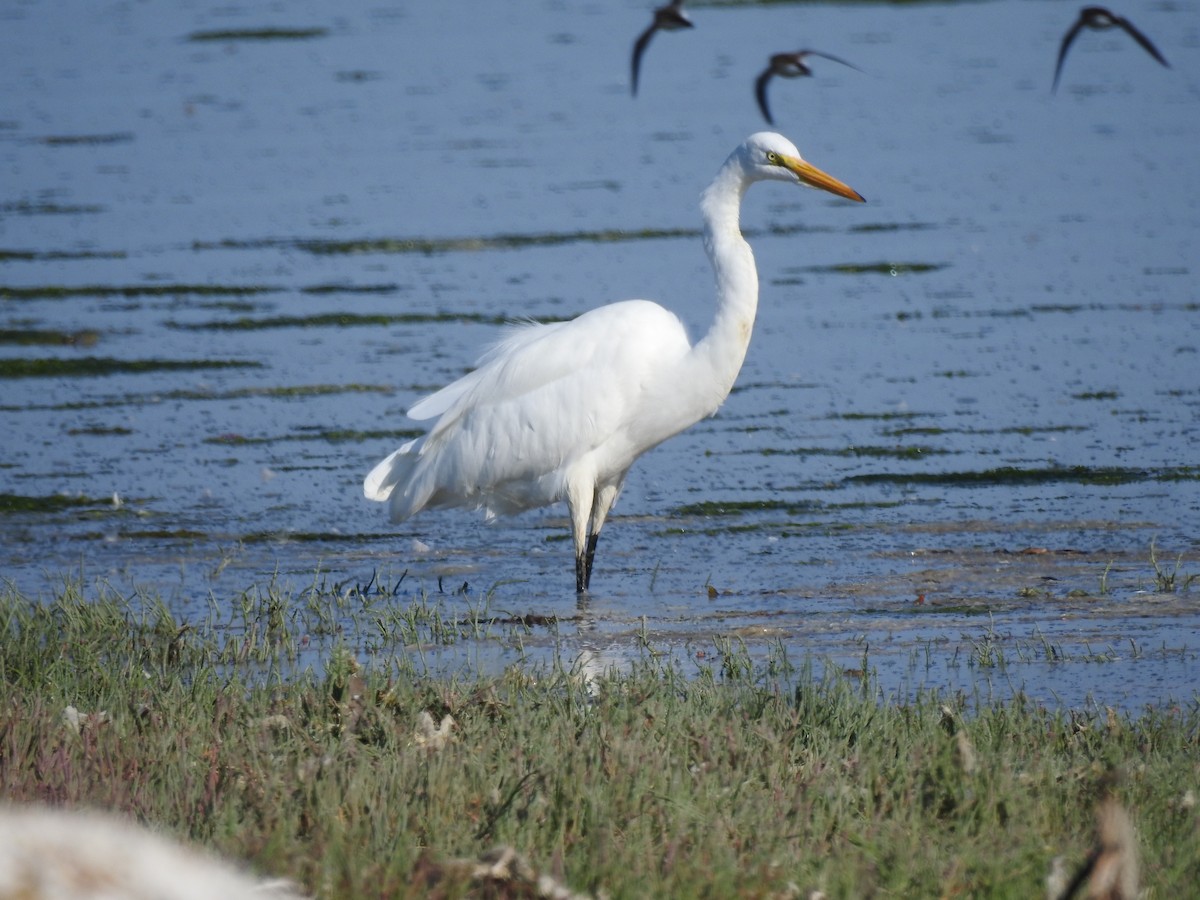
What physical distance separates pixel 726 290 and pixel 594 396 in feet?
2.27

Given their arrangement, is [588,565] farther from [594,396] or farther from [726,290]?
[726,290]

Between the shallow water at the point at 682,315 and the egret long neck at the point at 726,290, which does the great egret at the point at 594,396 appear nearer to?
the egret long neck at the point at 726,290

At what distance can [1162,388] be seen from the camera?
9461 millimetres

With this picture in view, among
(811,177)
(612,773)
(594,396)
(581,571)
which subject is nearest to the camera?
(612,773)

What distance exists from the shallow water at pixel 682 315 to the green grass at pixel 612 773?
76 cm

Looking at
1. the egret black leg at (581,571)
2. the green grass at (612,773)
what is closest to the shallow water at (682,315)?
the egret black leg at (581,571)

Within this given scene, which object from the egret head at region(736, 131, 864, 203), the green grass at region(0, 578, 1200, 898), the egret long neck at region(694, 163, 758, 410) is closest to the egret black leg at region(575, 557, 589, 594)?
the egret long neck at region(694, 163, 758, 410)

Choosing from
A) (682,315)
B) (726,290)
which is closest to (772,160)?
(726,290)

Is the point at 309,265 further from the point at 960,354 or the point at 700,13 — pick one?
the point at 700,13

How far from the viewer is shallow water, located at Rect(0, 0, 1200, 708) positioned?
682 cm

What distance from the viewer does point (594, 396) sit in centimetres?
710

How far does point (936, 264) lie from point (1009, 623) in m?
6.81

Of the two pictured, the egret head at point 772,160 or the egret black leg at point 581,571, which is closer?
the egret black leg at point 581,571

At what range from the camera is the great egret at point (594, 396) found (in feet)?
23.3
